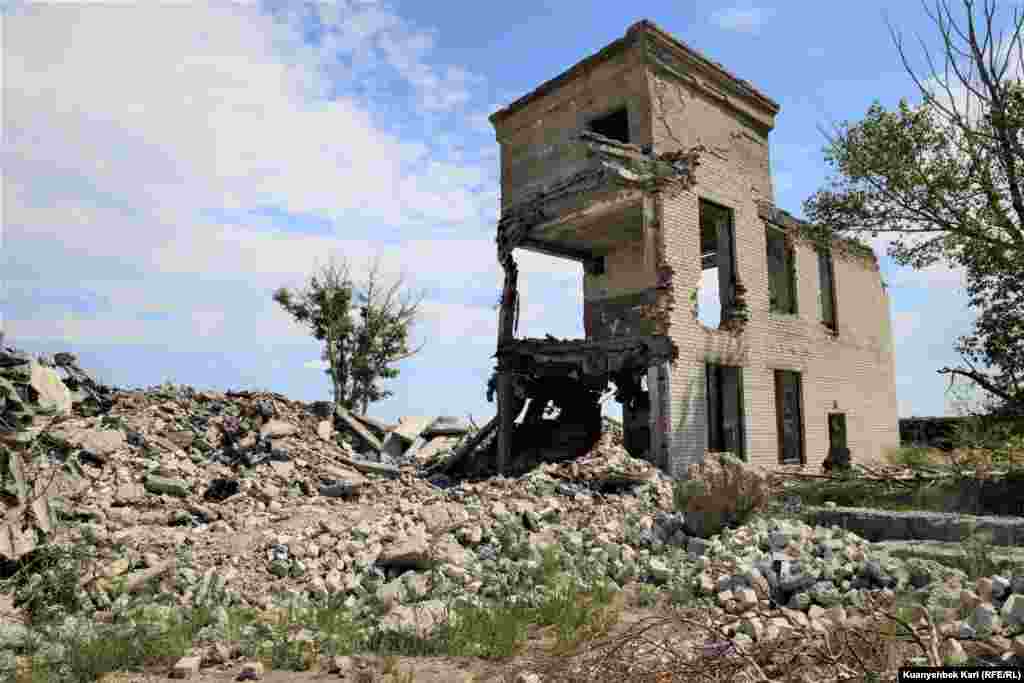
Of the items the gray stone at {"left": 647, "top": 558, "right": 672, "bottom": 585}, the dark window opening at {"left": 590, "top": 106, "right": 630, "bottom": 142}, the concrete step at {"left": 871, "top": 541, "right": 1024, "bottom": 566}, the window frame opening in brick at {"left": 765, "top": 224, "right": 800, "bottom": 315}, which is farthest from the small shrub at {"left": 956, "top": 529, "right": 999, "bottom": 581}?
the dark window opening at {"left": 590, "top": 106, "right": 630, "bottom": 142}

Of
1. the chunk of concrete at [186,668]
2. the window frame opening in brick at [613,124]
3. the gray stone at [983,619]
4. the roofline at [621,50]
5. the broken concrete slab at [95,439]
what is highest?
the roofline at [621,50]

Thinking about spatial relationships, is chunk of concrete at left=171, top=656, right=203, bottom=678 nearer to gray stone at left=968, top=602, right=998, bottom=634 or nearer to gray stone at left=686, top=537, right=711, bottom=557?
gray stone at left=686, top=537, right=711, bottom=557

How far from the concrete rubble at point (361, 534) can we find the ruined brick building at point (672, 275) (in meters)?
2.10

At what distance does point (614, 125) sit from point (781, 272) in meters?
5.01

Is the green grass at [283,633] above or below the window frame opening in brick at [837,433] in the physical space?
below

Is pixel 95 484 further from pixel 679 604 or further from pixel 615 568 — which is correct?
pixel 679 604

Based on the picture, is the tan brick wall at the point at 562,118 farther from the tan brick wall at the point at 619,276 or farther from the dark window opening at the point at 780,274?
the dark window opening at the point at 780,274

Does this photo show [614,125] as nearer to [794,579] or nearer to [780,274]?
[780,274]

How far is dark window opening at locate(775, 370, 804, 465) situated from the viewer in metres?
12.9

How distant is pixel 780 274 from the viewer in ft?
46.6

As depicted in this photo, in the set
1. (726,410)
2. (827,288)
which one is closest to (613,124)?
(726,410)

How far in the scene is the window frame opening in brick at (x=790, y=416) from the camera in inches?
509

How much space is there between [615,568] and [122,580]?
14.4 ft

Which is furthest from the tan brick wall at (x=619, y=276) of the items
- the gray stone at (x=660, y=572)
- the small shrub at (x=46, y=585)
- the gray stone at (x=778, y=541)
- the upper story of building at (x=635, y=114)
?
the small shrub at (x=46, y=585)
